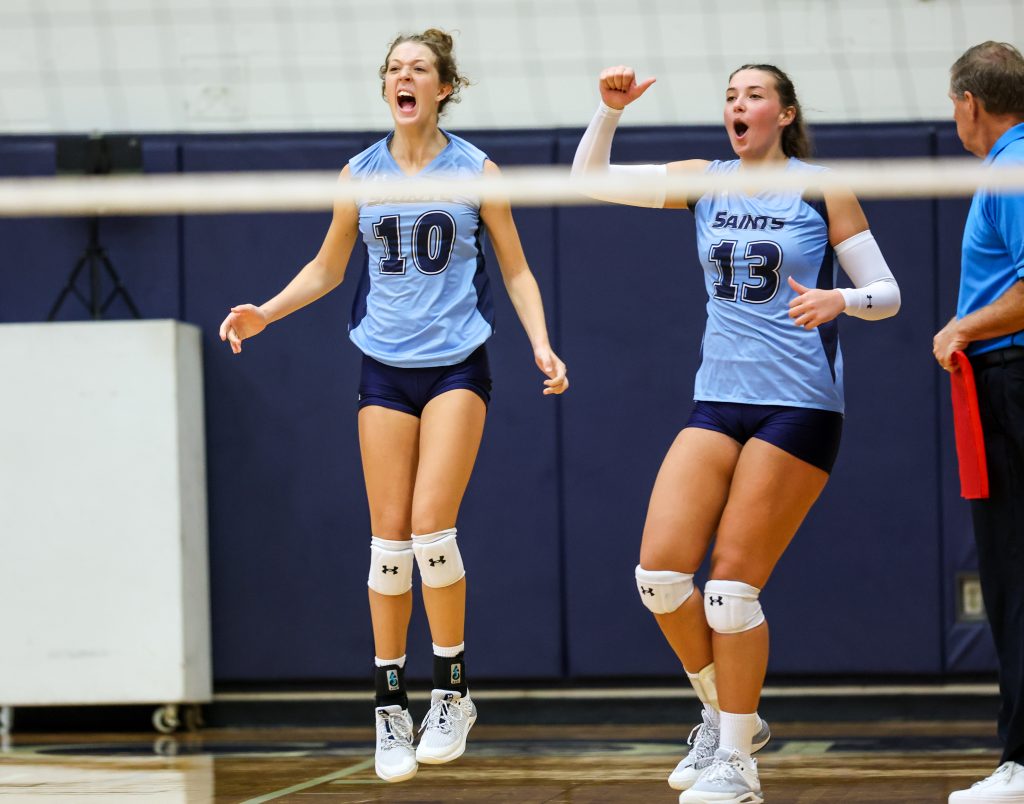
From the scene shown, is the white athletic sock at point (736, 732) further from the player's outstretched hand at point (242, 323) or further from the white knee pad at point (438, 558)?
the player's outstretched hand at point (242, 323)

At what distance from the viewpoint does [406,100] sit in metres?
4.05

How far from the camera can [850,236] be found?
147 inches

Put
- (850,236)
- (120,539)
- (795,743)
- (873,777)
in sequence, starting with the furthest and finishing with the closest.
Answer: (120,539), (795,743), (873,777), (850,236)

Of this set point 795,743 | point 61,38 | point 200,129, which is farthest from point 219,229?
point 795,743

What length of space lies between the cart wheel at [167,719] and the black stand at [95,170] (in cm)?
180

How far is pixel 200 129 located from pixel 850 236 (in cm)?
399

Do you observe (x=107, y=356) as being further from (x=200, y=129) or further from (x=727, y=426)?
(x=727, y=426)

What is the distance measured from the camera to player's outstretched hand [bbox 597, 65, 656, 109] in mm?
3844

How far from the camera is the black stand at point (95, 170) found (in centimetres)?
631

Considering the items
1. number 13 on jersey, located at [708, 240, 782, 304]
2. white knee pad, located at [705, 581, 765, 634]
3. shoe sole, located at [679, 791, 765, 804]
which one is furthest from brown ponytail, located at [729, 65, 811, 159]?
shoe sole, located at [679, 791, 765, 804]

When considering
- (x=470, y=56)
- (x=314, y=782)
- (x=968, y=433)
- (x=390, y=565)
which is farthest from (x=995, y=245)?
(x=470, y=56)

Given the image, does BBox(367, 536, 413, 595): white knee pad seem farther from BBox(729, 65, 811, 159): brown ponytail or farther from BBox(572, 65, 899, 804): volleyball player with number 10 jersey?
BBox(729, 65, 811, 159): brown ponytail

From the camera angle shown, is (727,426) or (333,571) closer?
(727,426)

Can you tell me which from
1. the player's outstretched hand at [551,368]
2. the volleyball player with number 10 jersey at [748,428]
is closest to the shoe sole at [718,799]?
the volleyball player with number 10 jersey at [748,428]
